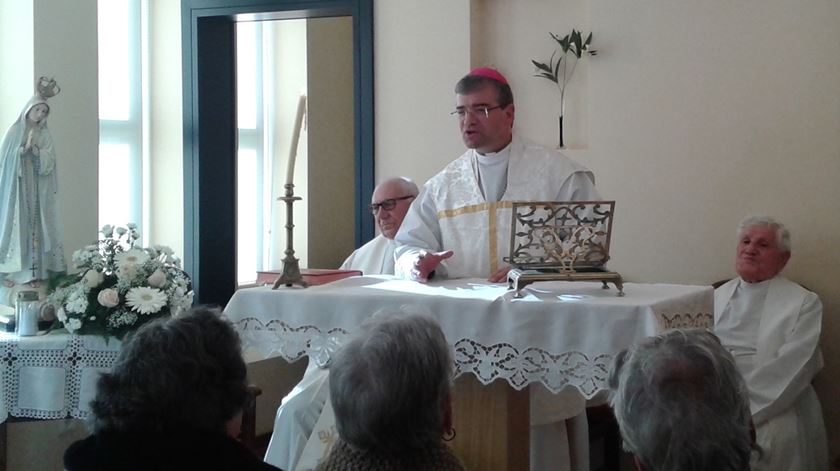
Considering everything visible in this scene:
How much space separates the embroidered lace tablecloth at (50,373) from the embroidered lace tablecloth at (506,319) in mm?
1447

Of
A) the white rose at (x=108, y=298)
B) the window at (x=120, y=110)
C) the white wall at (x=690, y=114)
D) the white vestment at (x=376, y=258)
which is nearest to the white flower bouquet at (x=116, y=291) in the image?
the white rose at (x=108, y=298)

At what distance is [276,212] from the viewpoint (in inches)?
316

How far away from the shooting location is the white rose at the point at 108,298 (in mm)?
4586

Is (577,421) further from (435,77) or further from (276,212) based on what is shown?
(276,212)

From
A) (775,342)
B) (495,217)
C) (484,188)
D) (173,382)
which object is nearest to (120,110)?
(484,188)

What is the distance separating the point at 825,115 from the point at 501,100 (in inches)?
82.7

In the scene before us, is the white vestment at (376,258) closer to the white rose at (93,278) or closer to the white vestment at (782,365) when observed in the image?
the white rose at (93,278)

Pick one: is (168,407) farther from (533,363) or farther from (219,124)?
(219,124)

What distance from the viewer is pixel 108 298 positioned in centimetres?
459

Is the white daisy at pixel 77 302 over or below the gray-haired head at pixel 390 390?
below

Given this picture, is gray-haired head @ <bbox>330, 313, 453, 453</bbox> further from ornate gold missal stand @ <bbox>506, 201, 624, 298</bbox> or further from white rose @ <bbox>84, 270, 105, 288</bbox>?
white rose @ <bbox>84, 270, 105, 288</bbox>

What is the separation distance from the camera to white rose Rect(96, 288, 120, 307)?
15.0ft

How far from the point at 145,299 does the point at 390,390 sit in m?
2.96

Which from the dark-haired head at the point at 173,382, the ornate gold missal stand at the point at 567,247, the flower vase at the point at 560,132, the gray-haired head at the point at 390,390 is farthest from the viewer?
the flower vase at the point at 560,132
